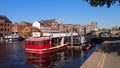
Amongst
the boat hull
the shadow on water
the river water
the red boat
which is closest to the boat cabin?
the red boat

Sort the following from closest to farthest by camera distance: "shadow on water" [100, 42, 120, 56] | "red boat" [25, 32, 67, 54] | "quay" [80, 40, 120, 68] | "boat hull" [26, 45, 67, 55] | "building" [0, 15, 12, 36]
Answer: "quay" [80, 40, 120, 68], "shadow on water" [100, 42, 120, 56], "boat hull" [26, 45, 67, 55], "red boat" [25, 32, 67, 54], "building" [0, 15, 12, 36]

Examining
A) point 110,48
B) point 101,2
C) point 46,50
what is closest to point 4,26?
point 46,50

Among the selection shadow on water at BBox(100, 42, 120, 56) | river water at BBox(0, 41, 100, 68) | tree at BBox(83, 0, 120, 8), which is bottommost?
river water at BBox(0, 41, 100, 68)

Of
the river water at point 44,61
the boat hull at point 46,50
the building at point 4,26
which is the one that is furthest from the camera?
the building at point 4,26

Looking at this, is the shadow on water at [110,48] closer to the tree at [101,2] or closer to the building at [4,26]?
the tree at [101,2]

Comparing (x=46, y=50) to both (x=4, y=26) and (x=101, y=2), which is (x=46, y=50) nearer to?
(x=101, y=2)

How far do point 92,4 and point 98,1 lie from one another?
103 cm

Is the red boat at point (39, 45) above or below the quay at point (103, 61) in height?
above

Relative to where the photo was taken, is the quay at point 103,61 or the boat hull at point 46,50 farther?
the boat hull at point 46,50

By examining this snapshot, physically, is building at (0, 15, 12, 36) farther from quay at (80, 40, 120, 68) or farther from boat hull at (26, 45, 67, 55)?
quay at (80, 40, 120, 68)

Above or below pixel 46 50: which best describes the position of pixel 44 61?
below

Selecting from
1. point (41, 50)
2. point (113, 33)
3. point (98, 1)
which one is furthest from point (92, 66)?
point (113, 33)

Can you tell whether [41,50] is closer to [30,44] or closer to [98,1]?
[30,44]

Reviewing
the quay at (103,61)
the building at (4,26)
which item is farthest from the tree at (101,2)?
the building at (4,26)
